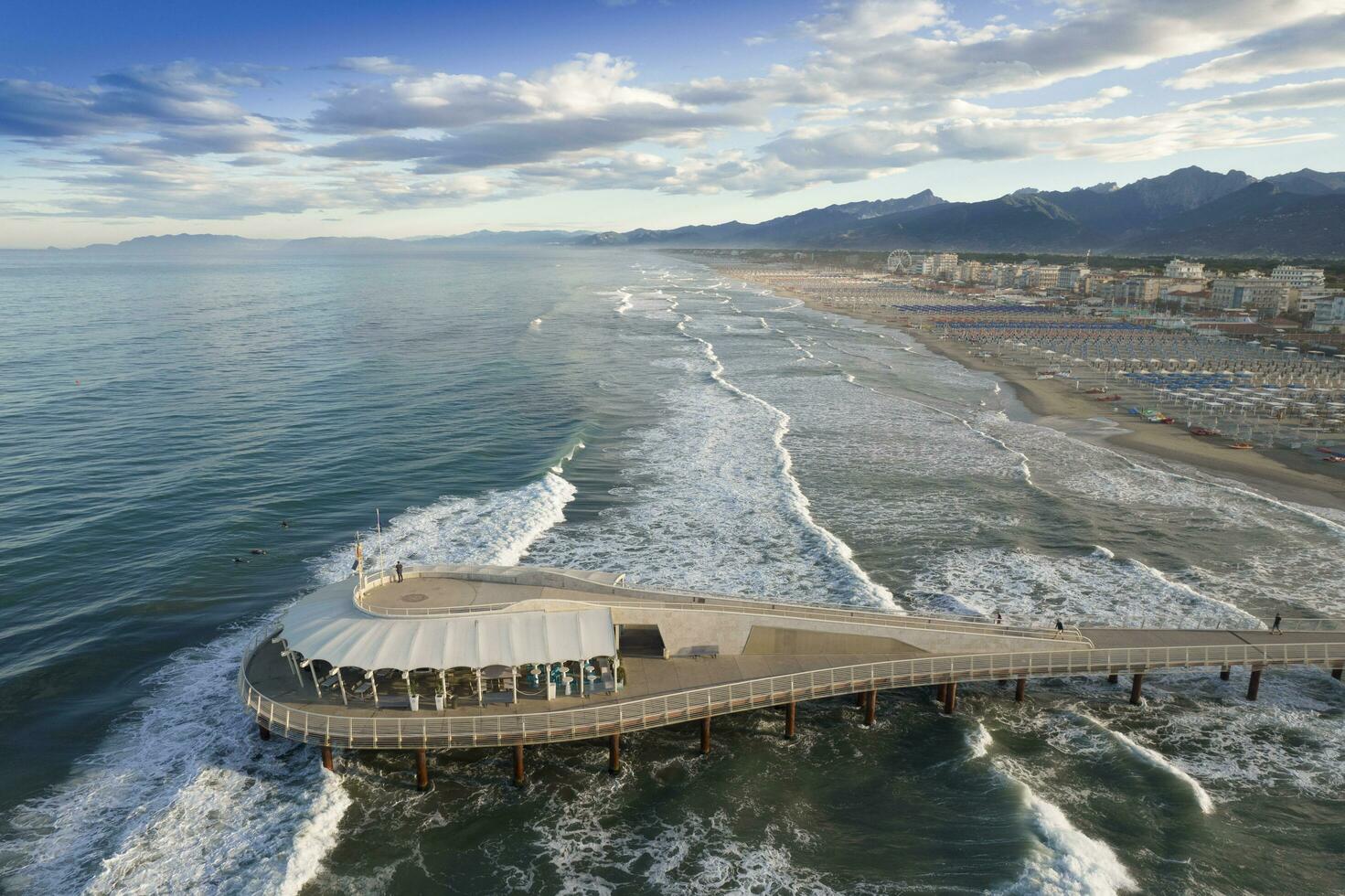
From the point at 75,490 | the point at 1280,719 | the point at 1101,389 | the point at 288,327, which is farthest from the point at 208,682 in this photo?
the point at 288,327

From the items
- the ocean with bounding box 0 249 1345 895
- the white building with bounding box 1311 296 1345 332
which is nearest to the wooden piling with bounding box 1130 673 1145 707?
the ocean with bounding box 0 249 1345 895

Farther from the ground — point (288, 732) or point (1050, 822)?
point (288, 732)

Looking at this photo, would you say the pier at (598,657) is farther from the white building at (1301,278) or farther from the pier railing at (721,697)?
the white building at (1301,278)

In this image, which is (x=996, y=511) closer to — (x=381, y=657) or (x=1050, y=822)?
(x=1050, y=822)

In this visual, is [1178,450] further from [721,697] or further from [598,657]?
[598,657]

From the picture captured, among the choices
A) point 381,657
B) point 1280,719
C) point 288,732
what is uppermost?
point 381,657

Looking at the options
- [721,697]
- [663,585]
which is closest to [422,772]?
[721,697]
